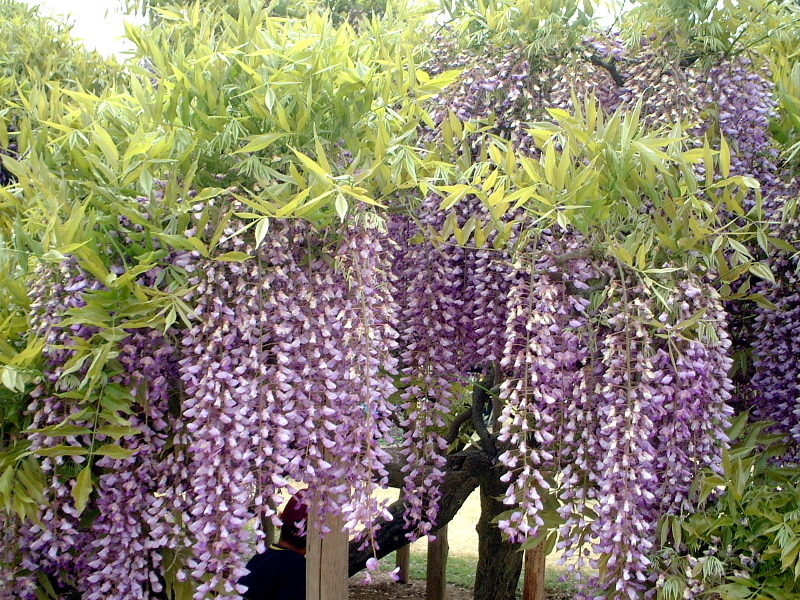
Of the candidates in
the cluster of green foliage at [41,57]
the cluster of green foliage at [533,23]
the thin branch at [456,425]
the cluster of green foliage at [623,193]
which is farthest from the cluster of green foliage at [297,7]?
the thin branch at [456,425]

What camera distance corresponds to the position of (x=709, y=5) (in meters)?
2.95

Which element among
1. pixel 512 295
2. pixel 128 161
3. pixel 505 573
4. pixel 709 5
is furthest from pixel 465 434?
pixel 128 161

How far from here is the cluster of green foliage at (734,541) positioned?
2.30 meters

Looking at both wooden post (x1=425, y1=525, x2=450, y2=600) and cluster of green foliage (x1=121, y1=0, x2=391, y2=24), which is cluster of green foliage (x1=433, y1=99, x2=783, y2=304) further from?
wooden post (x1=425, y1=525, x2=450, y2=600)

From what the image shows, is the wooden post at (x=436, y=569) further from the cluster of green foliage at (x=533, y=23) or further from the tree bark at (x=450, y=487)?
the cluster of green foliage at (x=533, y=23)

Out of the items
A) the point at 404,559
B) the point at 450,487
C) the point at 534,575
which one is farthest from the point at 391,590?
the point at 450,487

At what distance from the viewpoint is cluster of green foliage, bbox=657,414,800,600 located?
2.30m

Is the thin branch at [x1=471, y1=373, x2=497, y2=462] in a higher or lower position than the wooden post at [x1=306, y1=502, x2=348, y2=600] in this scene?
higher

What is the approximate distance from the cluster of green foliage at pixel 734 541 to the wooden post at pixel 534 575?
1.77m

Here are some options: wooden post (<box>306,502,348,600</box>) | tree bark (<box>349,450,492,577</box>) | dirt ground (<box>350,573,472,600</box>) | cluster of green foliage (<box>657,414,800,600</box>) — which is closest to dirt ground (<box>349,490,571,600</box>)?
dirt ground (<box>350,573,472,600</box>)

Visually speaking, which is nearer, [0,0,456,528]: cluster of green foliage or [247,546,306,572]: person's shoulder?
[0,0,456,528]: cluster of green foliage

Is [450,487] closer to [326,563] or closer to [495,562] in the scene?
[495,562]

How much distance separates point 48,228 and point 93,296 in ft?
0.74

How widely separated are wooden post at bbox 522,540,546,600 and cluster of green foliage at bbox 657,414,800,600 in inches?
69.8
